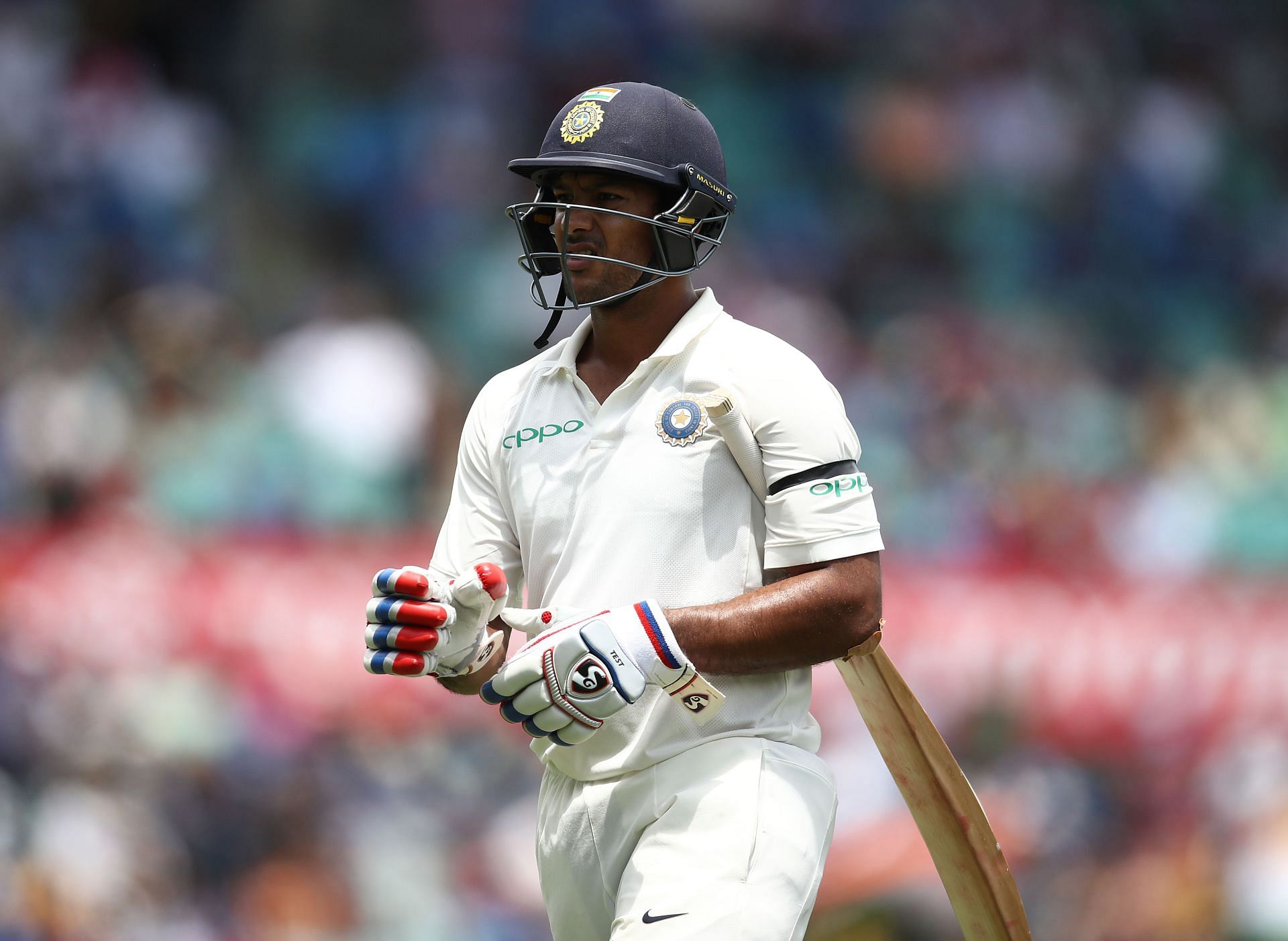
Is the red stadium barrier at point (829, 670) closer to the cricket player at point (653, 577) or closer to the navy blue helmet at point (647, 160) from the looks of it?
the cricket player at point (653, 577)

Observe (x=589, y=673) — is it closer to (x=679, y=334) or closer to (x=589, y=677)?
(x=589, y=677)

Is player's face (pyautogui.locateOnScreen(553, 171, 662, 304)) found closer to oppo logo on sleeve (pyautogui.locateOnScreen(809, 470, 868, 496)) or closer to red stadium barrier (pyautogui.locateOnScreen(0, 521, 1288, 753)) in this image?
oppo logo on sleeve (pyautogui.locateOnScreen(809, 470, 868, 496))

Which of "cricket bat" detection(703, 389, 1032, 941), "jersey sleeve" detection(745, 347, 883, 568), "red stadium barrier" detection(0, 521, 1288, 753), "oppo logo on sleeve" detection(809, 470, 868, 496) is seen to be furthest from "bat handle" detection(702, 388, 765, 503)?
"red stadium barrier" detection(0, 521, 1288, 753)

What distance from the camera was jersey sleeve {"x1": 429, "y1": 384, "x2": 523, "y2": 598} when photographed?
350 cm

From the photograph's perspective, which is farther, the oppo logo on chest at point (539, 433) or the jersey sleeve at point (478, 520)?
the jersey sleeve at point (478, 520)

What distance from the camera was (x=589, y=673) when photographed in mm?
2951

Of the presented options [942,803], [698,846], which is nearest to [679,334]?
[698,846]

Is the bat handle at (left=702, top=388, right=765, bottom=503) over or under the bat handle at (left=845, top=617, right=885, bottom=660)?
over

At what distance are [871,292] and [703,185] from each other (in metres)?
6.91

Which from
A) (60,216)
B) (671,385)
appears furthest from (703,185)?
(60,216)

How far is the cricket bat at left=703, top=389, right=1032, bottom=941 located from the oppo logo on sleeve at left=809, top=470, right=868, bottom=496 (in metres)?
0.46

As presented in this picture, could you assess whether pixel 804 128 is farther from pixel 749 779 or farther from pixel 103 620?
pixel 749 779

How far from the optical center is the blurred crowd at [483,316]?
22.4 feet

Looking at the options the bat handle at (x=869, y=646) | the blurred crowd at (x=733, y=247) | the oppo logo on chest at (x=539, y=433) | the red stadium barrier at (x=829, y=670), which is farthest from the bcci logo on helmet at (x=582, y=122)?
the blurred crowd at (x=733, y=247)
